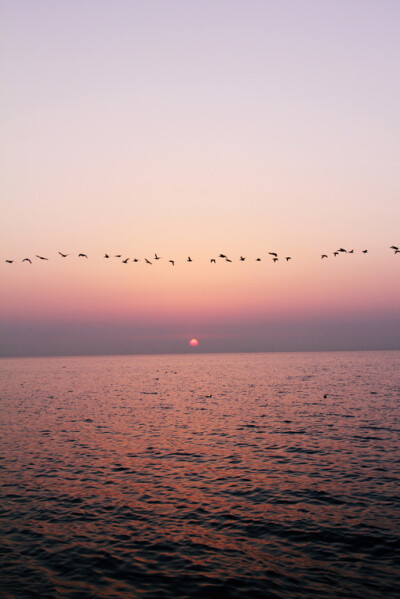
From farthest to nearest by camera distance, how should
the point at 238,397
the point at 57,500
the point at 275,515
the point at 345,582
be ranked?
1. the point at 238,397
2. the point at 57,500
3. the point at 275,515
4. the point at 345,582

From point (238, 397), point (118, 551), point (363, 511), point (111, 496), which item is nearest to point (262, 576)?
point (118, 551)

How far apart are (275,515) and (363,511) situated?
4900 millimetres

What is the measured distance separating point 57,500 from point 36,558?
8.05 m

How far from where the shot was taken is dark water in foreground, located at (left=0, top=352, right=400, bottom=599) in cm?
1764

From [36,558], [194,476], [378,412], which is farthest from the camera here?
[378,412]

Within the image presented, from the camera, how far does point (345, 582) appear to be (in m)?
17.2

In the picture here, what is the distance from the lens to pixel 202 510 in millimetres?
25422

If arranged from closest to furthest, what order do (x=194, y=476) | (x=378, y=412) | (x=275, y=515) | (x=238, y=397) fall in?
(x=275, y=515), (x=194, y=476), (x=378, y=412), (x=238, y=397)

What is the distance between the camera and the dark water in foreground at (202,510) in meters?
17.6

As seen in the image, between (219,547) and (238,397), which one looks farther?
(238,397)

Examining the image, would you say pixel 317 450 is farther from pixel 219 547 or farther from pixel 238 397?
pixel 238 397

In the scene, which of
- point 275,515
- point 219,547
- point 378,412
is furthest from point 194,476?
point 378,412

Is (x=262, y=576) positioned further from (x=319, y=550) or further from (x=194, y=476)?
(x=194, y=476)

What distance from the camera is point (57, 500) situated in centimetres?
2739
